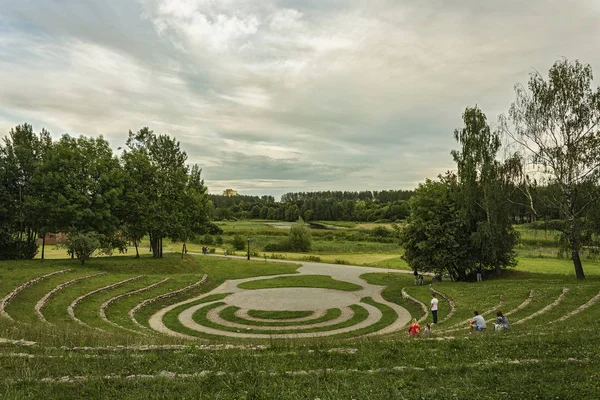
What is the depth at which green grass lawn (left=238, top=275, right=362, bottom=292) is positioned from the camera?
40.9m

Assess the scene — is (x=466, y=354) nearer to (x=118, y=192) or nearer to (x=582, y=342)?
(x=582, y=342)

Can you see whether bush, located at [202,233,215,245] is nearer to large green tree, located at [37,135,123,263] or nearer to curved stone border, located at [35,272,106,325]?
large green tree, located at [37,135,123,263]

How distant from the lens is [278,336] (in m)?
24.2

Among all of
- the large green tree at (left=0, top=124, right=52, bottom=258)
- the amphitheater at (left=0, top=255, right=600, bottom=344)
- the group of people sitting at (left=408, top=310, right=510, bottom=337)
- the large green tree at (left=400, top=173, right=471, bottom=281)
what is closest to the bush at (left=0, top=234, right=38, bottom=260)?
the large green tree at (left=0, top=124, right=52, bottom=258)

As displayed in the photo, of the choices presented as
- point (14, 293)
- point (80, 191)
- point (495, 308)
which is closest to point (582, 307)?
point (495, 308)

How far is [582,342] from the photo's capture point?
13.5 m

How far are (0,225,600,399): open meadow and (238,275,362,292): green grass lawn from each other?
1.03 feet

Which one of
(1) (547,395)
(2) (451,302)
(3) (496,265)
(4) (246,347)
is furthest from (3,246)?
(3) (496,265)

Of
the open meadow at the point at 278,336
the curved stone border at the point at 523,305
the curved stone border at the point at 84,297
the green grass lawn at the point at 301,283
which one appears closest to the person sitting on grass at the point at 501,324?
the open meadow at the point at 278,336

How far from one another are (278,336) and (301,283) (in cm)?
1880

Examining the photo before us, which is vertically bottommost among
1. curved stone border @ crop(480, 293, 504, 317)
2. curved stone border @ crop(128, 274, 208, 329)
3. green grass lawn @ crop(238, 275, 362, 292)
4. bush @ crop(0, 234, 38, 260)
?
green grass lawn @ crop(238, 275, 362, 292)

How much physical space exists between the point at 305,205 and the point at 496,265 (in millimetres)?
151570

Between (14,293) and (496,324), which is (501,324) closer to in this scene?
(496,324)

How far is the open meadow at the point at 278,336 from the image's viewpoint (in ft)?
34.1
